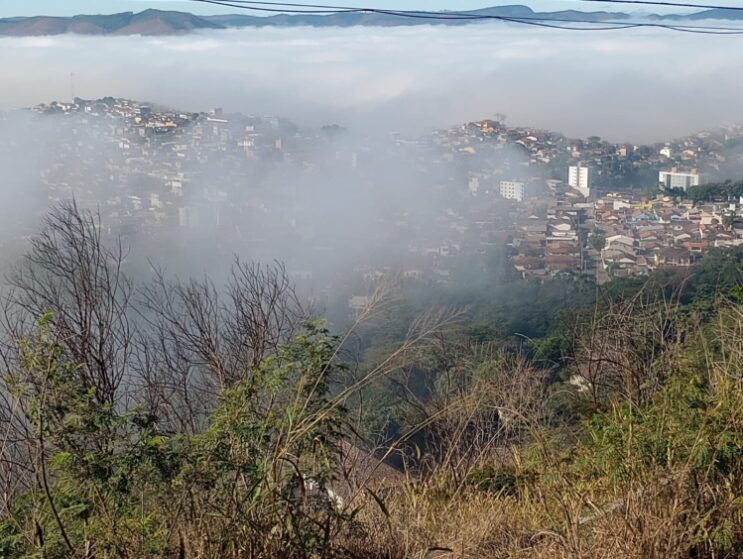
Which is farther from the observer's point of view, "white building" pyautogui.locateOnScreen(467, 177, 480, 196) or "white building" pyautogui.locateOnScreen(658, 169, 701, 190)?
"white building" pyautogui.locateOnScreen(467, 177, 480, 196)

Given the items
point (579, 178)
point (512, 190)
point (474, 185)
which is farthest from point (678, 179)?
point (474, 185)

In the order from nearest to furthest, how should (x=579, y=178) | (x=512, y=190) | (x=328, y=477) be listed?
(x=328, y=477), (x=512, y=190), (x=579, y=178)

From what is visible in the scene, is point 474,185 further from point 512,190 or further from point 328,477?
point 328,477

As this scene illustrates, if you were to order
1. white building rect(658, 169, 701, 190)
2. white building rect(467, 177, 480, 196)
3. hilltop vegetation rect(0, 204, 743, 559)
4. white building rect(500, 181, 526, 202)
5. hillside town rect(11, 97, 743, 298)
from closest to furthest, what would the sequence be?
1. hilltop vegetation rect(0, 204, 743, 559)
2. hillside town rect(11, 97, 743, 298)
3. white building rect(658, 169, 701, 190)
4. white building rect(467, 177, 480, 196)
5. white building rect(500, 181, 526, 202)

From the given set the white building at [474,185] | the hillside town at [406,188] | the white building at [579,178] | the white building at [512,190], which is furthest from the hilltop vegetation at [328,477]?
the white building at [579,178]

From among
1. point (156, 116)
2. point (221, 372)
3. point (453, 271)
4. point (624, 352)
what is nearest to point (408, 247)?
point (453, 271)

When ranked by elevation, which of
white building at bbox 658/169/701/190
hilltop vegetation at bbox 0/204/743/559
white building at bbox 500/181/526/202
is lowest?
white building at bbox 500/181/526/202

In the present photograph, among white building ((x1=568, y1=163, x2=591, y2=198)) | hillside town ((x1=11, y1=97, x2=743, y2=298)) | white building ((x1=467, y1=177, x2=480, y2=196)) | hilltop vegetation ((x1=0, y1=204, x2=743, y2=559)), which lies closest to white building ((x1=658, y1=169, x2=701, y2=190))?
hillside town ((x1=11, y1=97, x2=743, y2=298))

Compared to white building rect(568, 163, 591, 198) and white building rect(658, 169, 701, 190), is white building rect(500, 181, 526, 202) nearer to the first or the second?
white building rect(568, 163, 591, 198)
